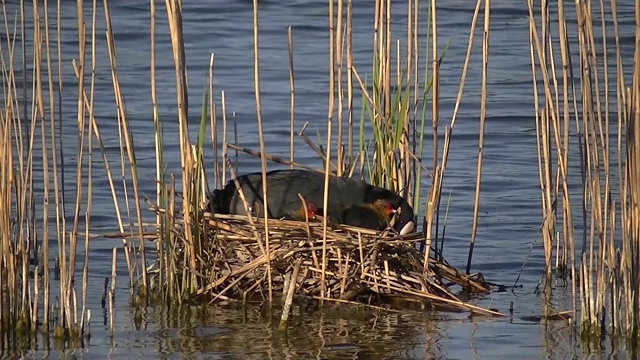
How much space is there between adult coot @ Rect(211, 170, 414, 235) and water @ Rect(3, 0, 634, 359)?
1.39 feet

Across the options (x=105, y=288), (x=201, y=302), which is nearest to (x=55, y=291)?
(x=105, y=288)

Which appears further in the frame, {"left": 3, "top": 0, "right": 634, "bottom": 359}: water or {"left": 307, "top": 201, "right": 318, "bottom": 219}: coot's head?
{"left": 307, "top": 201, "right": 318, "bottom": 219}: coot's head

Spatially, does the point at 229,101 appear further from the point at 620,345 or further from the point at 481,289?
the point at 620,345

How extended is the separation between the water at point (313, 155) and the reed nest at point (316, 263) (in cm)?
13

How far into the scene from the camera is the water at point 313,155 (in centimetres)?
504

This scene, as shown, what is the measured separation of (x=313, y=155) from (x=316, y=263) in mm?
3952

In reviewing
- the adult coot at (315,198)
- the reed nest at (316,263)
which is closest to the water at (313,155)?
the reed nest at (316,263)

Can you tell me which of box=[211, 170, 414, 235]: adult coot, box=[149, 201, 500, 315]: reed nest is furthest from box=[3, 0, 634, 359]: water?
box=[211, 170, 414, 235]: adult coot

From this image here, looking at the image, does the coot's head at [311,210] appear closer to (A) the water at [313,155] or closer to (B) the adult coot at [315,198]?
(B) the adult coot at [315,198]

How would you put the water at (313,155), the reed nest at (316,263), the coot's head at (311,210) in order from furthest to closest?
the coot's head at (311,210) → the reed nest at (316,263) → the water at (313,155)

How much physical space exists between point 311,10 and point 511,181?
291 inches

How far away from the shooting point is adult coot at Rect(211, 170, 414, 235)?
5.73 metres

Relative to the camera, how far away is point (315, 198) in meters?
5.75

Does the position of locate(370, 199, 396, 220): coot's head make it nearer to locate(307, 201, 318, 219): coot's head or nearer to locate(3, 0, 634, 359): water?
locate(307, 201, 318, 219): coot's head
